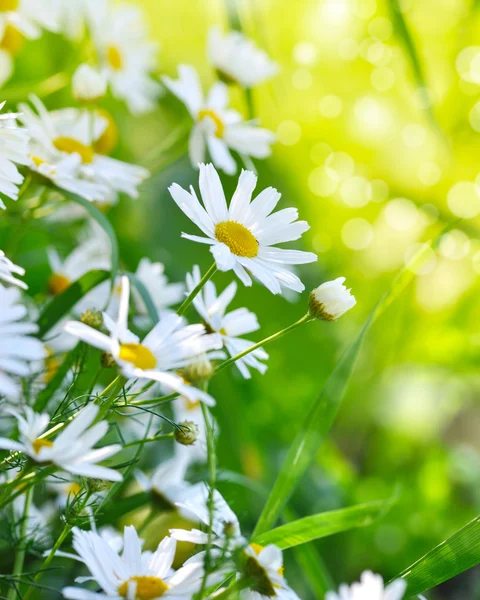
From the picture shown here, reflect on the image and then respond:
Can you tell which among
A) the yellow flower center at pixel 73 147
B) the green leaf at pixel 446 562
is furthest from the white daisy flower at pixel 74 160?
the green leaf at pixel 446 562

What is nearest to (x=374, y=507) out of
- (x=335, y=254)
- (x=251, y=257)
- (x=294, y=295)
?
(x=251, y=257)

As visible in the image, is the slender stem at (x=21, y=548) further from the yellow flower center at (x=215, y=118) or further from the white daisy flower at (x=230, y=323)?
the yellow flower center at (x=215, y=118)

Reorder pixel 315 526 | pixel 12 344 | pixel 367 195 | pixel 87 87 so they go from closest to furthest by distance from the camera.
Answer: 1. pixel 12 344
2. pixel 315 526
3. pixel 87 87
4. pixel 367 195

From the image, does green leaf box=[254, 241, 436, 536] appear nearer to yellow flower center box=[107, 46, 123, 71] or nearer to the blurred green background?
yellow flower center box=[107, 46, 123, 71]

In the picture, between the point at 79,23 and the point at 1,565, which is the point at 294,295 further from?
the point at 1,565

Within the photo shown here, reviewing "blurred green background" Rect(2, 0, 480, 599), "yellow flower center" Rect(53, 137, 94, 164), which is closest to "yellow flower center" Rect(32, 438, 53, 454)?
"yellow flower center" Rect(53, 137, 94, 164)

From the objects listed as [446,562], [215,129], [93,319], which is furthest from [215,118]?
[446,562]

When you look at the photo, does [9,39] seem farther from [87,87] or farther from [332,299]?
[332,299]
